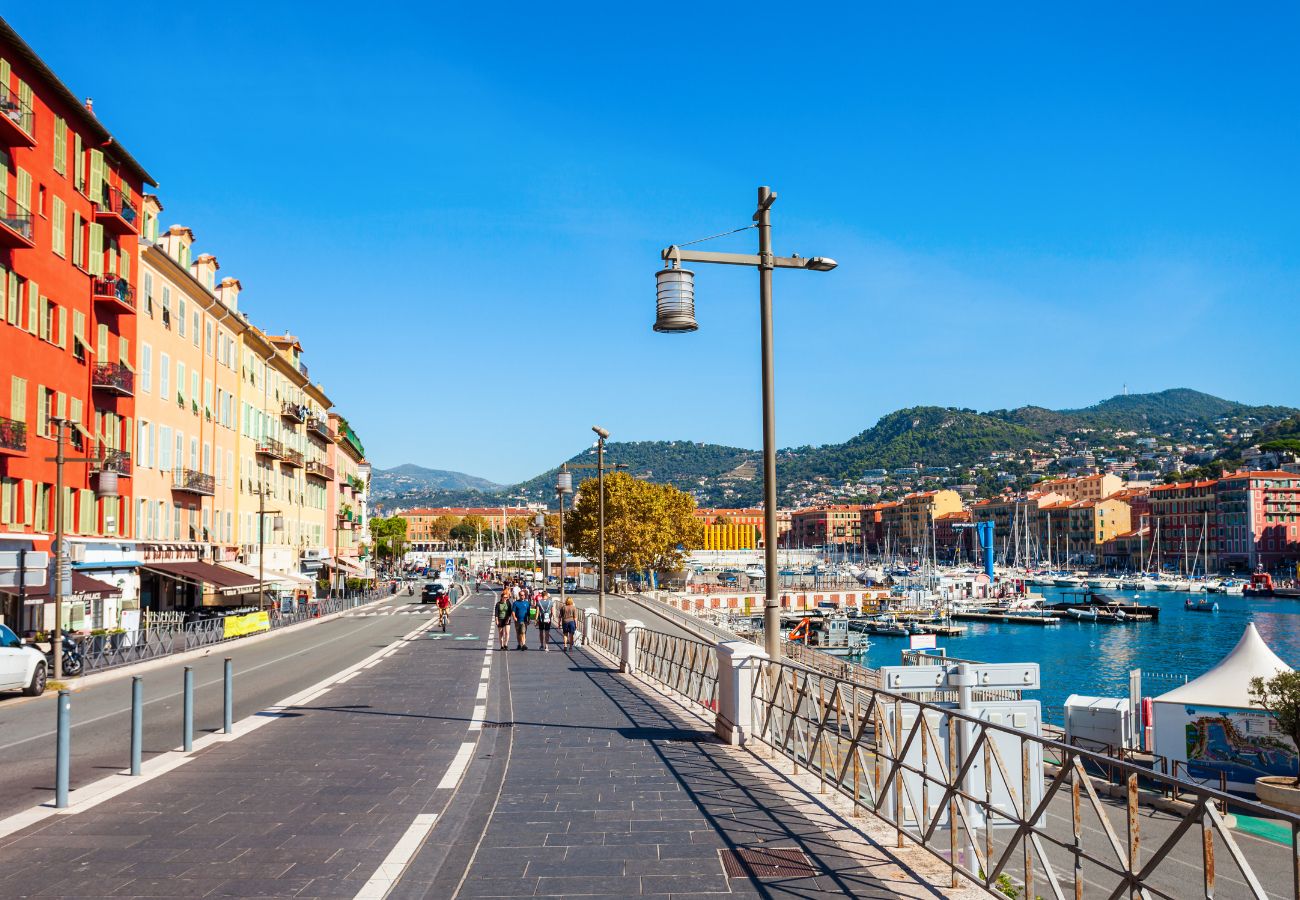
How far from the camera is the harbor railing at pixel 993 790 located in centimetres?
508

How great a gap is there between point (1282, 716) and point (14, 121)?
36703 mm

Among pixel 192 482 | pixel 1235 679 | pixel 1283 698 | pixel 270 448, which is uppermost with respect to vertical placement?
pixel 270 448

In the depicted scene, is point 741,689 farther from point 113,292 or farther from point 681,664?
point 113,292

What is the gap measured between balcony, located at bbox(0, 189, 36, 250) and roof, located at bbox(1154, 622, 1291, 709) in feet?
110

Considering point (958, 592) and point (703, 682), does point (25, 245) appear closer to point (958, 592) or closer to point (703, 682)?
point (703, 682)

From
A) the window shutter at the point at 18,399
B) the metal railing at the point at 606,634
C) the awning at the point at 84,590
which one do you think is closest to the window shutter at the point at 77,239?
the window shutter at the point at 18,399

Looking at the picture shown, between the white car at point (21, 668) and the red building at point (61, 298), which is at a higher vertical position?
the red building at point (61, 298)

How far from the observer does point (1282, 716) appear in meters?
27.8

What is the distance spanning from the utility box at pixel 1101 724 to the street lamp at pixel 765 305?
27097 mm

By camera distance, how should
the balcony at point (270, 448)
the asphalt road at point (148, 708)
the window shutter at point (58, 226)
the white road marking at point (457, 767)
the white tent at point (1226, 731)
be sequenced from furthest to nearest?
the balcony at point (270, 448), the window shutter at point (58, 226), the white tent at point (1226, 731), the asphalt road at point (148, 708), the white road marking at point (457, 767)

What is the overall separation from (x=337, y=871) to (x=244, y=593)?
145 ft

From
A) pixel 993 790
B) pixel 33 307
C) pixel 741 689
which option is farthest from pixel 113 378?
pixel 993 790

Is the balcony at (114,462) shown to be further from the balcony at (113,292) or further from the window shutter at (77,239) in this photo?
the window shutter at (77,239)

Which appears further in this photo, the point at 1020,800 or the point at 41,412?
the point at 41,412
